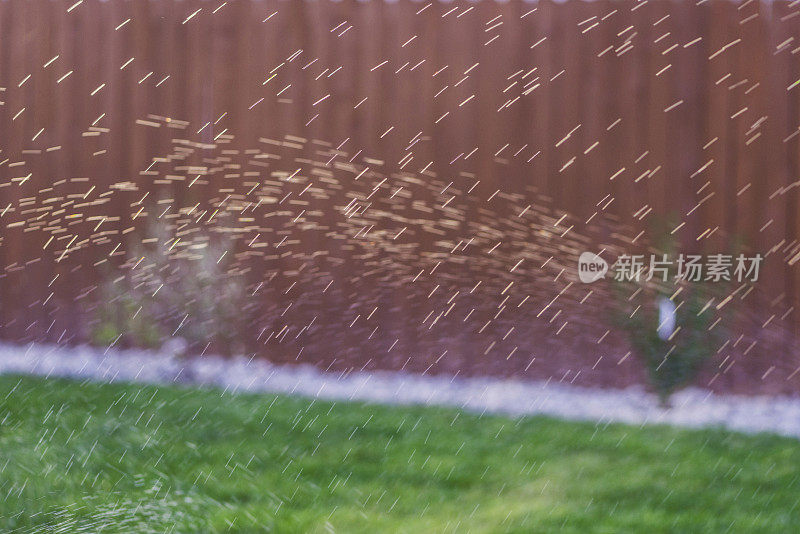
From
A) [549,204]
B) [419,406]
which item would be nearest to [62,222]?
[419,406]

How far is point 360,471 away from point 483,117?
106 inches

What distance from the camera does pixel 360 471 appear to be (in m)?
3.77

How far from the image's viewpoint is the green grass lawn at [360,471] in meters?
3.26

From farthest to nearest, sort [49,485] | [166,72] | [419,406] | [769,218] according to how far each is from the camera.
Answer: [166,72]
[769,218]
[419,406]
[49,485]

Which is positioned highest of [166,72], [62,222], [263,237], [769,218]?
[166,72]

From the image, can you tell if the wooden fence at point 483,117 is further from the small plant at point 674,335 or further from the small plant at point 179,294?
the small plant at point 674,335

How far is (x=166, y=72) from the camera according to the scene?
592cm

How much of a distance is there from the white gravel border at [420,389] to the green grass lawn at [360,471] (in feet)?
1.23

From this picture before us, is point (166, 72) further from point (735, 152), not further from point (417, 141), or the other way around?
point (735, 152)

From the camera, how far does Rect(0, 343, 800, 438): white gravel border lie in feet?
16.6

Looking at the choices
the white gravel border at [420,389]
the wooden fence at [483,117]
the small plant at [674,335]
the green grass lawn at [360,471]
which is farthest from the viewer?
the wooden fence at [483,117]

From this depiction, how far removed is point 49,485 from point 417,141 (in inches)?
122

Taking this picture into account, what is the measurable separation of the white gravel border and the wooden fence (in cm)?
31

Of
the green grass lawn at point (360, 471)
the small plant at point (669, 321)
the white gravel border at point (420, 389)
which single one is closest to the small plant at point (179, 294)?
the white gravel border at point (420, 389)
